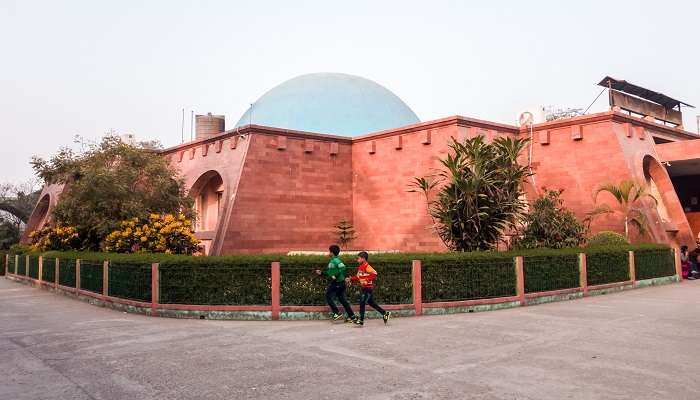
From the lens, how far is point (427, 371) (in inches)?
285

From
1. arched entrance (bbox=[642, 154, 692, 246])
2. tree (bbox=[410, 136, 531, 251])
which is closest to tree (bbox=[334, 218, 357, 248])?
tree (bbox=[410, 136, 531, 251])

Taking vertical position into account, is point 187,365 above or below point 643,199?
below

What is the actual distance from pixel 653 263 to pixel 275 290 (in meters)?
13.8

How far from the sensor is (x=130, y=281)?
13.8 metres

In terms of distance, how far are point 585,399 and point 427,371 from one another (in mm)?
2042

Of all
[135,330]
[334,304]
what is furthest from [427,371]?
[135,330]

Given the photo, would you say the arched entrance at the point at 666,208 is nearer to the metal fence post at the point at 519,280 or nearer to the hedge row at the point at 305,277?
the hedge row at the point at 305,277

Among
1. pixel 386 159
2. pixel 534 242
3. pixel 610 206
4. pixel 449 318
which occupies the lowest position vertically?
pixel 449 318

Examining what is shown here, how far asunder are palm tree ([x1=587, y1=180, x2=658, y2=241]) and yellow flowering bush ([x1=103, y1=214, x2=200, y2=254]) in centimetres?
1463

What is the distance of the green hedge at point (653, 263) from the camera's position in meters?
17.9

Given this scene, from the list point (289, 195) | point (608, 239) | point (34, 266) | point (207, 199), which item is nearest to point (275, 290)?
point (289, 195)

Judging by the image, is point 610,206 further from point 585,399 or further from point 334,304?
point 585,399

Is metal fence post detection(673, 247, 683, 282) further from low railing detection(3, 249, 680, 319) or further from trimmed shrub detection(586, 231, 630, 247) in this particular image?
low railing detection(3, 249, 680, 319)

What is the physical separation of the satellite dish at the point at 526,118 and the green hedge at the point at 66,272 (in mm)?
18627
